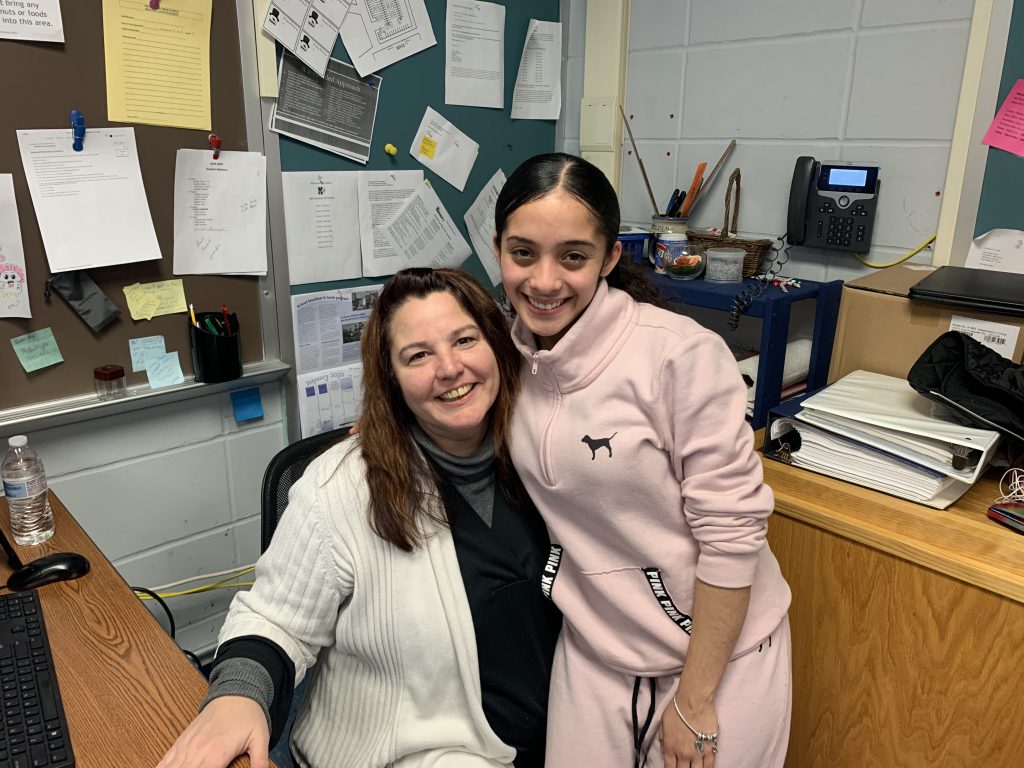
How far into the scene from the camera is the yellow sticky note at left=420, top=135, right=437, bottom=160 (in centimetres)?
199

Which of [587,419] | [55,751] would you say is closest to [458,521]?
[587,419]

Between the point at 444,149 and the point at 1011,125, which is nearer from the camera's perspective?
the point at 1011,125

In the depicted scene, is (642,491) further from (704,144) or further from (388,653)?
(704,144)

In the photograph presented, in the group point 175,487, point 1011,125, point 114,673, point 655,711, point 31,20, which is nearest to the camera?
point 114,673

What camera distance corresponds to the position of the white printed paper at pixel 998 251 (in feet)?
4.93

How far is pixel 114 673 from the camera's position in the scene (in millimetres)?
1024

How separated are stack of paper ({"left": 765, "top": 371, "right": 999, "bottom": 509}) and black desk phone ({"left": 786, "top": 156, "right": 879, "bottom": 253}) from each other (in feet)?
1.37

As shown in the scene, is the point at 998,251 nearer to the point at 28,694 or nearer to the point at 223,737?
the point at 223,737

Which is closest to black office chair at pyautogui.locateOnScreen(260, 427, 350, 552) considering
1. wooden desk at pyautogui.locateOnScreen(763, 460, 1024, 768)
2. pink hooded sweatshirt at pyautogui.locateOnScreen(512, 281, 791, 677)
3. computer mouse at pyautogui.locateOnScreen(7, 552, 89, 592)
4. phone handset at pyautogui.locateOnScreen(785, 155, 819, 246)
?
computer mouse at pyautogui.locateOnScreen(7, 552, 89, 592)

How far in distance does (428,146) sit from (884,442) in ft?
4.45

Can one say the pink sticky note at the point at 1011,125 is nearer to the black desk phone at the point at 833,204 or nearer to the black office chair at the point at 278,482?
the black desk phone at the point at 833,204

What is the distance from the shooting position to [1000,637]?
1.11 metres

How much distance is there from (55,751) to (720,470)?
0.89m

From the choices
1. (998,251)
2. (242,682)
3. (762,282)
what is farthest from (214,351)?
(998,251)
